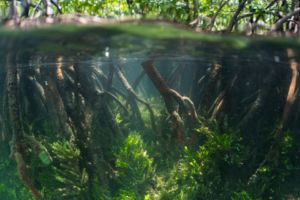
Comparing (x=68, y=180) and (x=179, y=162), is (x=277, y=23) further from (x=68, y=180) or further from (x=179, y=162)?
(x=68, y=180)

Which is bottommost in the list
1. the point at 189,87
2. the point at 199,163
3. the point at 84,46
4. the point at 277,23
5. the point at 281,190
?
the point at 281,190

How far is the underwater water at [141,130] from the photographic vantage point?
1074 cm

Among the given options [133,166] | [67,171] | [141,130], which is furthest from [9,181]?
[141,130]

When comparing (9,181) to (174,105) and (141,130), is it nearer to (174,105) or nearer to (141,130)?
(141,130)

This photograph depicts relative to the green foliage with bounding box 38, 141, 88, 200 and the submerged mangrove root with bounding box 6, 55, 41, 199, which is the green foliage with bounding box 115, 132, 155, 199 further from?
the submerged mangrove root with bounding box 6, 55, 41, 199

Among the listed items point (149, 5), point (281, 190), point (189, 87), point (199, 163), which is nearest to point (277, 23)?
point (149, 5)

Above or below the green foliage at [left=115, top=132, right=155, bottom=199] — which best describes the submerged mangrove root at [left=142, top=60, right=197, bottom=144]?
above

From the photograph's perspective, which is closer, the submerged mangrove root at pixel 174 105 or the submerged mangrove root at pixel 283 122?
the submerged mangrove root at pixel 174 105

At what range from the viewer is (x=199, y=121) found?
443 inches

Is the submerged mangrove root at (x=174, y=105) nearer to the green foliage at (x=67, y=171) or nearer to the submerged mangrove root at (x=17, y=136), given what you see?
the green foliage at (x=67, y=171)

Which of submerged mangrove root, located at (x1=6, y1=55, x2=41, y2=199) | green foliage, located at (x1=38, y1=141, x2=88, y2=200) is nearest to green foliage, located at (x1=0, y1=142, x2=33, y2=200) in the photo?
submerged mangrove root, located at (x1=6, y1=55, x2=41, y2=199)

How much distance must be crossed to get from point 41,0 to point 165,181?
19.4 ft

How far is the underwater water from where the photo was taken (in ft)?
35.2

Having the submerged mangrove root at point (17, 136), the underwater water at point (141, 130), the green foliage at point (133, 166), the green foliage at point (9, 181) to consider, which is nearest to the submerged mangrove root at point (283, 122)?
the underwater water at point (141, 130)
